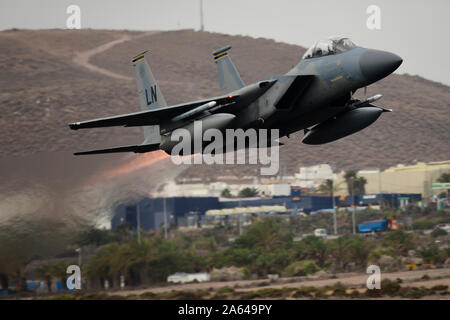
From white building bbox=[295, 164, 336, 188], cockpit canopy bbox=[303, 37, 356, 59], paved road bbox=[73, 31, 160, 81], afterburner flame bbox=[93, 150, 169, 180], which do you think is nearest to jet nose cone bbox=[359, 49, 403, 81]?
cockpit canopy bbox=[303, 37, 356, 59]

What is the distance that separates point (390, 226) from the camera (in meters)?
36.5

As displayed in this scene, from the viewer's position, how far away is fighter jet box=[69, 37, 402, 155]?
15039mm

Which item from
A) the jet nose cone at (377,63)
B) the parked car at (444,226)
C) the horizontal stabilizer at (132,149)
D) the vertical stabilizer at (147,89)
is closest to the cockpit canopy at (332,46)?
the jet nose cone at (377,63)

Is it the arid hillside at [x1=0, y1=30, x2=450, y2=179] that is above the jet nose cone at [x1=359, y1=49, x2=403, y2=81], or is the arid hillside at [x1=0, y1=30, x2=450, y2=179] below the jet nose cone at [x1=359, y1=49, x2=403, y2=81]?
above

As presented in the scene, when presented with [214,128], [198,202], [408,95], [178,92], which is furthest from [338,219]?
[408,95]

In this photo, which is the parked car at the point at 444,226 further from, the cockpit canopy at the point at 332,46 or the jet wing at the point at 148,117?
the cockpit canopy at the point at 332,46

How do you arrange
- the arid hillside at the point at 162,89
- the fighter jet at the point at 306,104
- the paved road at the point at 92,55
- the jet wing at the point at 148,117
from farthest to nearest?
the paved road at the point at 92,55, the arid hillside at the point at 162,89, the jet wing at the point at 148,117, the fighter jet at the point at 306,104

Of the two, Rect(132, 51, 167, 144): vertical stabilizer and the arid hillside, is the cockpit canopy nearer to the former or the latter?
Rect(132, 51, 167, 144): vertical stabilizer

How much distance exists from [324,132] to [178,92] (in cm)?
5633

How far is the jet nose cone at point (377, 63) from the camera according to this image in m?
14.6

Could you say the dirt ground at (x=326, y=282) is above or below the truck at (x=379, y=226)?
below

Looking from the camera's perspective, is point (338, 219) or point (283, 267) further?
point (338, 219)

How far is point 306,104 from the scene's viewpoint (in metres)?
15.8
